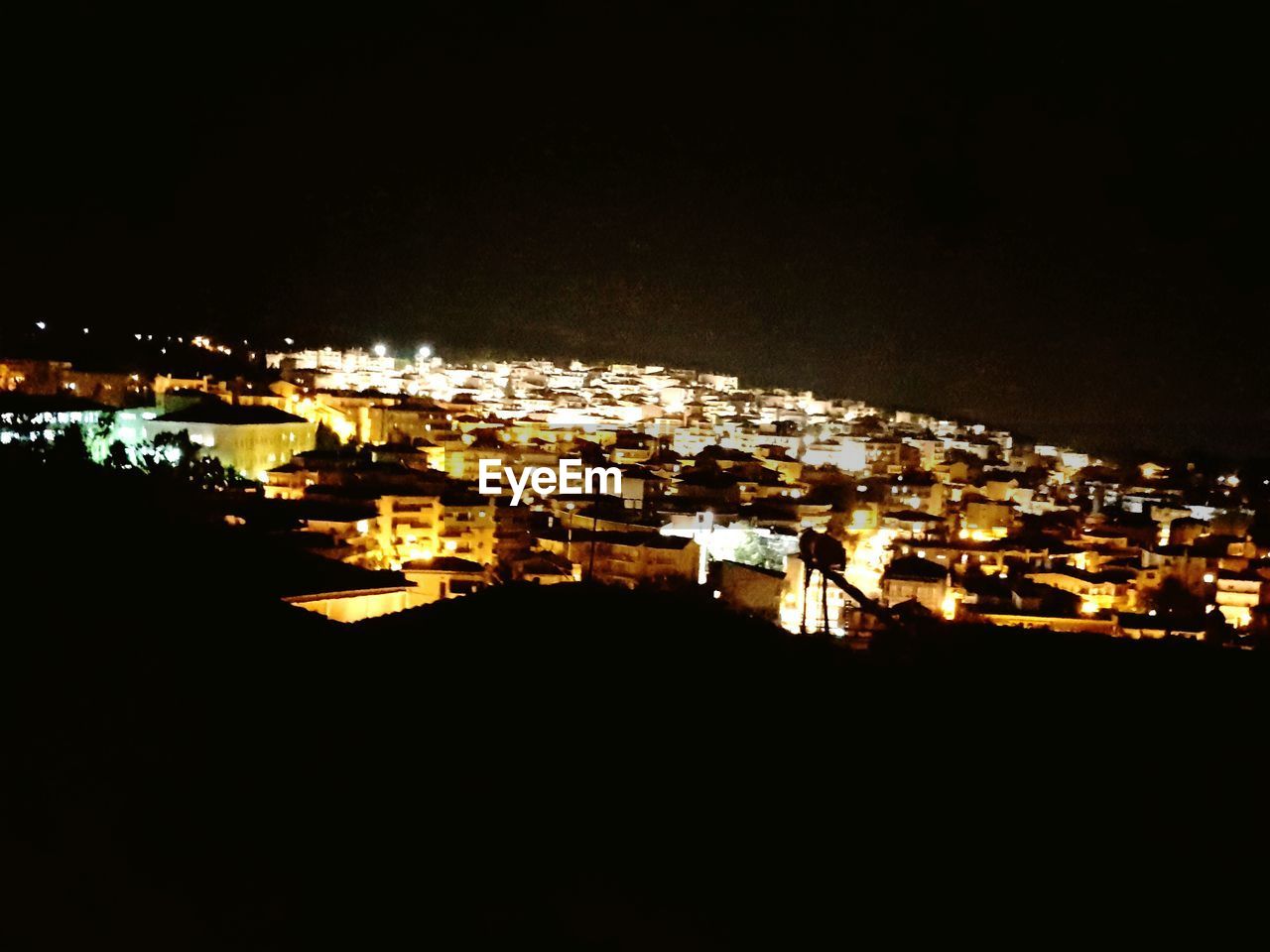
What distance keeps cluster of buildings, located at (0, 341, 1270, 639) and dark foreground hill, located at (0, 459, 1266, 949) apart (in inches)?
39.2

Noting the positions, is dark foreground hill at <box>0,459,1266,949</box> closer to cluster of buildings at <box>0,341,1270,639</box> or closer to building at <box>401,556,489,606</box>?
cluster of buildings at <box>0,341,1270,639</box>

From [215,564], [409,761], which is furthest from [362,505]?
[409,761]

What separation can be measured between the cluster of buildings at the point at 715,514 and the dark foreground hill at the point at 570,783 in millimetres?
996

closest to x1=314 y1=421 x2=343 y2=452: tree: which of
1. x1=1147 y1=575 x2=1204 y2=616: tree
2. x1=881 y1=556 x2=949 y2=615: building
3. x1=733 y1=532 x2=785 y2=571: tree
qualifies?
x1=733 y1=532 x2=785 y2=571: tree

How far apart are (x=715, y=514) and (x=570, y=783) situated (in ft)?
45.6

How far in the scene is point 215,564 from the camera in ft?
14.3

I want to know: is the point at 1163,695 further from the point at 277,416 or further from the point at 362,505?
the point at 277,416

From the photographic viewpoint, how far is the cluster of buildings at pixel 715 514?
1119 cm

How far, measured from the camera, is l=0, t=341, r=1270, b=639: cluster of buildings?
11188 mm

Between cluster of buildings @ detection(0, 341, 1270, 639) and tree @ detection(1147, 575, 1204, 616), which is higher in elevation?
cluster of buildings @ detection(0, 341, 1270, 639)

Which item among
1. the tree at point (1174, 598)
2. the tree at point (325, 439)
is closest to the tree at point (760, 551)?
the tree at point (1174, 598)

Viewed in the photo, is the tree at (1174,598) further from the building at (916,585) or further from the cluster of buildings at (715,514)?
the building at (916,585)

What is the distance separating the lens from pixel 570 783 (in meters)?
2.11

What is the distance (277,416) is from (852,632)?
14129 millimetres
